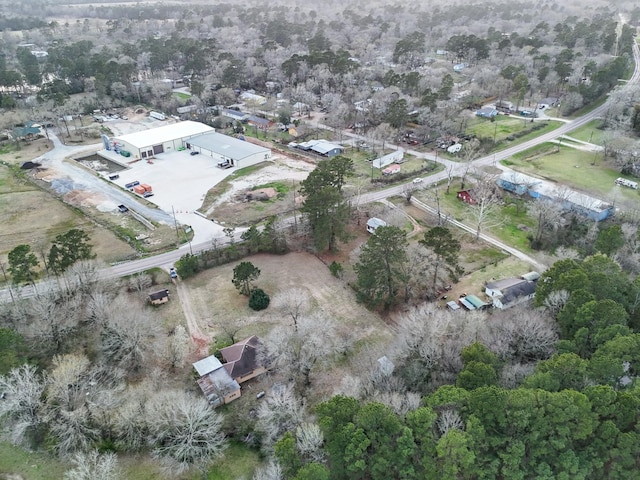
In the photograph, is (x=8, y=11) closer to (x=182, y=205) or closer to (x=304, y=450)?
→ (x=182, y=205)

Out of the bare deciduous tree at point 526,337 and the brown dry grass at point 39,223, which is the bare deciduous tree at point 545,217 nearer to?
the bare deciduous tree at point 526,337

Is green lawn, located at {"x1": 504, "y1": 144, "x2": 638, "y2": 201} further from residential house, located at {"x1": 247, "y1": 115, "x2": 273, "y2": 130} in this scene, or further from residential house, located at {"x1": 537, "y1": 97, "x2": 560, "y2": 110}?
residential house, located at {"x1": 247, "y1": 115, "x2": 273, "y2": 130}

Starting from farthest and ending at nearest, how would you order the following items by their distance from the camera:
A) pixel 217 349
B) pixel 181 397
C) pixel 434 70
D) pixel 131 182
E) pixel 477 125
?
1. pixel 434 70
2. pixel 477 125
3. pixel 131 182
4. pixel 217 349
5. pixel 181 397

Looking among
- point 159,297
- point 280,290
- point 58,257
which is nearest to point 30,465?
point 159,297

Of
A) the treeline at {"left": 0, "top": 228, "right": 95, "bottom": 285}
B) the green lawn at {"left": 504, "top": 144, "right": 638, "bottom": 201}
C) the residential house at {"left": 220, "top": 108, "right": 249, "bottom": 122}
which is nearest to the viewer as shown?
the treeline at {"left": 0, "top": 228, "right": 95, "bottom": 285}

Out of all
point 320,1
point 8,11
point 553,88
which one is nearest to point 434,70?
point 553,88

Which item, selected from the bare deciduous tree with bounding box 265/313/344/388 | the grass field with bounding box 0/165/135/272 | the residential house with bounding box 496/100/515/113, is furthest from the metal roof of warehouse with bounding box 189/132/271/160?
the residential house with bounding box 496/100/515/113
